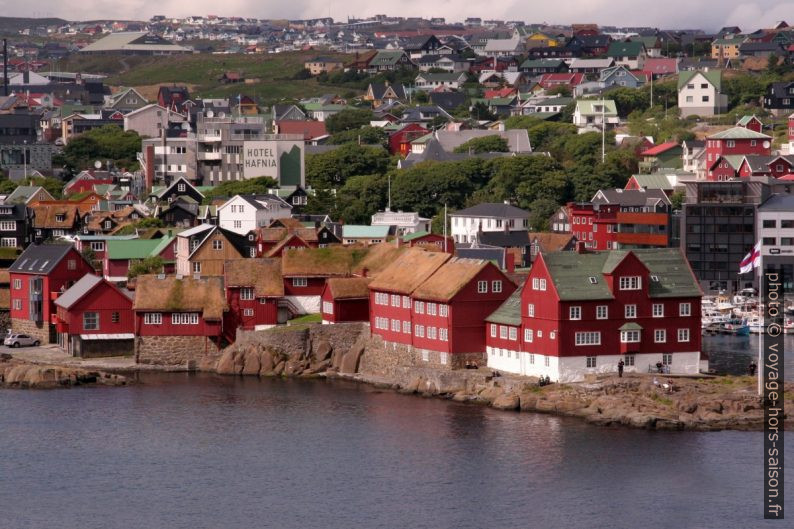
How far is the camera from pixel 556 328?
45.4 m

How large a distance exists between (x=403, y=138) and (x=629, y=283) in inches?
2392

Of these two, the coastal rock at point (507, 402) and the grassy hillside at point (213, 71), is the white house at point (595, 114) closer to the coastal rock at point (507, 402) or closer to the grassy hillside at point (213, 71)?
the grassy hillside at point (213, 71)

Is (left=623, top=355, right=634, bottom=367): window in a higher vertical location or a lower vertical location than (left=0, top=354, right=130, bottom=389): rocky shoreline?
higher

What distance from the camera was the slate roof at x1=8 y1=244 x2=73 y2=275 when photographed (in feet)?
191

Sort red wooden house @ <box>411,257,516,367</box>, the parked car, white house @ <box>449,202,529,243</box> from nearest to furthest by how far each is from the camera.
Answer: red wooden house @ <box>411,257,516,367</box> → the parked car → white house @ <box>449,202,529,243</box>

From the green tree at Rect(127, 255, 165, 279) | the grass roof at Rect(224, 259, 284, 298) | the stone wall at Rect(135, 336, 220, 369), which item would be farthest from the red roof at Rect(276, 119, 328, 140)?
the stone wall at Rect(135, 336, 220, 369)

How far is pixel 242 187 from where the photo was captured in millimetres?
82750

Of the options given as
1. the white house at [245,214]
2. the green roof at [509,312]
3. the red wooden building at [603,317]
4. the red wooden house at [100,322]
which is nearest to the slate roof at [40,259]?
the red wooden house at [100,322]

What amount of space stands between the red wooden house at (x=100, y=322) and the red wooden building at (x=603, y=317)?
13.4 m

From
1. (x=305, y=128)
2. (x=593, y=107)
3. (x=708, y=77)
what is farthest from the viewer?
(x=305, y=128)

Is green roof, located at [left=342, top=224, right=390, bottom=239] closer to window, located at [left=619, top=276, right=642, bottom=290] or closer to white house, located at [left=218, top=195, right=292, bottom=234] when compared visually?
white house, located at [left=218, top=195, right=292, bottom=234]

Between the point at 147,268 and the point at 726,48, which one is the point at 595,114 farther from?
the point at 147,268

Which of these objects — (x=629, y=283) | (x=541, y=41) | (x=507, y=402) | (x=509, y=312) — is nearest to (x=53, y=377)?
(x=509, y=312)

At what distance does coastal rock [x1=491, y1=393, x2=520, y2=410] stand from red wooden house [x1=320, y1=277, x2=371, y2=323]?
8331 millimetres
